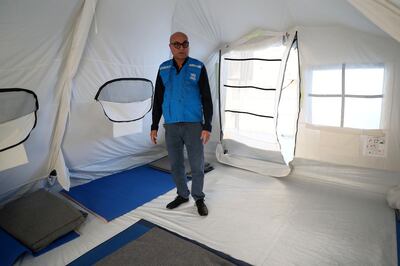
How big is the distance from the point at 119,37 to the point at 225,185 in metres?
1.63

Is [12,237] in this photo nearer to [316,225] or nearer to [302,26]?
[316,225]

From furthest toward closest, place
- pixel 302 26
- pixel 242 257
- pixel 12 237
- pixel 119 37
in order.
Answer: pixel 302 26
pixel 119 37
pixel 12 237
pixel 242 257

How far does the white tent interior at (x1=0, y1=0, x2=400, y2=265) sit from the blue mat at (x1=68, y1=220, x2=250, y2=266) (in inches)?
2.3

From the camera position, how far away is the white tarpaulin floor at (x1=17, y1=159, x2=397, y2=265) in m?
1.60

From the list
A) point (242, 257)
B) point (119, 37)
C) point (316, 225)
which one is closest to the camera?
point (242, 257)

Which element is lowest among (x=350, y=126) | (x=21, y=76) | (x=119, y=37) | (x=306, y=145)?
(x=306, y=145)

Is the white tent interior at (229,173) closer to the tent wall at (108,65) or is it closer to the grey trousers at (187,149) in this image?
the tent wall at (108,65)

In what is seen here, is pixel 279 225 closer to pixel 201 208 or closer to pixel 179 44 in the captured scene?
pixel 201 208

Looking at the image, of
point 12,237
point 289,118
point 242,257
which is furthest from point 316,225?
point 12,237

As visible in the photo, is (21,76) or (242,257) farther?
(21,76)

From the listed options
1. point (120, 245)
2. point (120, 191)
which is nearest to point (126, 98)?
point (120, 191)

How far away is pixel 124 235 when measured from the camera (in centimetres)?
181

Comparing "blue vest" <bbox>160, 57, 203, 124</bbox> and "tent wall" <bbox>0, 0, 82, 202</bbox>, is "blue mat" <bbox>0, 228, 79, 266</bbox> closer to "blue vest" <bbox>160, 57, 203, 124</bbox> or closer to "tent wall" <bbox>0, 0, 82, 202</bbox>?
"tent wall" <bbox>0, 0, 82, 202</bbox>

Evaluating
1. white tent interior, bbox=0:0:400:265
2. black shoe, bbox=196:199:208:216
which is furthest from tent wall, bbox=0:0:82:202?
black shoe, bbox=196:199:208:216
